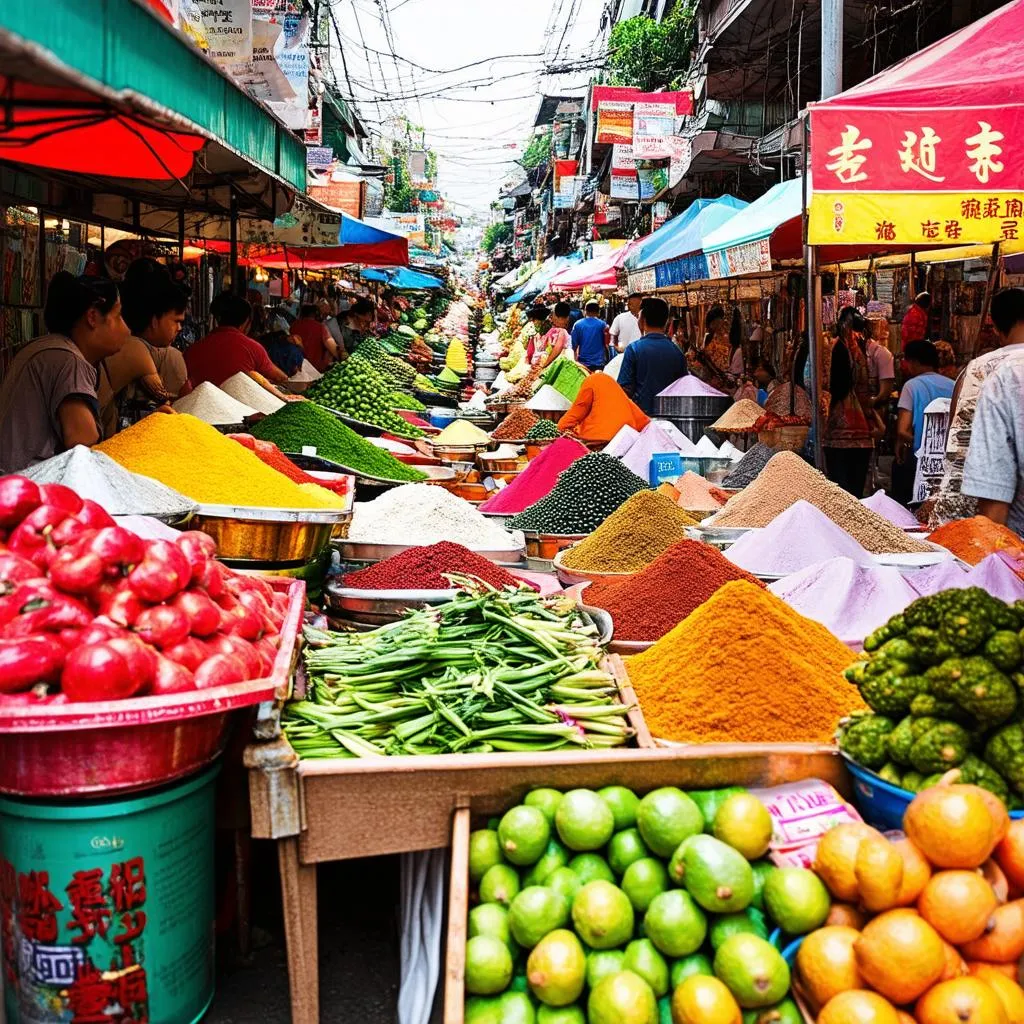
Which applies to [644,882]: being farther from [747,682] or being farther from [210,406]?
[210,406]

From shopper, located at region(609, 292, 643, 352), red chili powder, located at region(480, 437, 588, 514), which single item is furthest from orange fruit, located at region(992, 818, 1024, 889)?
shopper, located at region(609, 292, 643, 352)

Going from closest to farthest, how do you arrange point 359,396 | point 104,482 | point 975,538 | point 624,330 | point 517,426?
point 104,482 → point 975,538 → point 359,396 → point 517,426 → point 624,330

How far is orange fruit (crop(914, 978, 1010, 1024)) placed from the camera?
181 cm

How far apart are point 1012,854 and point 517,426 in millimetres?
7587

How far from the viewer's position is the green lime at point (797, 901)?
2.06 m

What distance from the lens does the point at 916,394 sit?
27.8 ft

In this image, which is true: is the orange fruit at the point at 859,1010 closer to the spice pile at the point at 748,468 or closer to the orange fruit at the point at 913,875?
the orange fruit at the point at 913,875

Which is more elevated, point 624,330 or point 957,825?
point 624,330

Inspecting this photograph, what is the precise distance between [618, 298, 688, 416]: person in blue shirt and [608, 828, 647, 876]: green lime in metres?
7.05

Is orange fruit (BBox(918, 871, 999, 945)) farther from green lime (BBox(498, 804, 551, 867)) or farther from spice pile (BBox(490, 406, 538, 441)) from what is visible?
spice pile (BBox(490, 406, 538, 441))

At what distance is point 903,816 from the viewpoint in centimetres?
223

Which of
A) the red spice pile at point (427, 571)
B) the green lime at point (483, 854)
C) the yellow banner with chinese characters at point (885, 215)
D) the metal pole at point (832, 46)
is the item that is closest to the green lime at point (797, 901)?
the green lime at point (483, 854)

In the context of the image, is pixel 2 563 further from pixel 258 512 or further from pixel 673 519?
pixel 673 519

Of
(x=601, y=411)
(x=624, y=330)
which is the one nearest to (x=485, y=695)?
(x=601, y=411)
